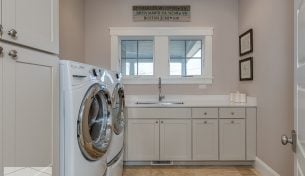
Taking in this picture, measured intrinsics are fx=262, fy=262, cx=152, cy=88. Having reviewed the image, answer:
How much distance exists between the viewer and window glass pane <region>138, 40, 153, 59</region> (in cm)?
420

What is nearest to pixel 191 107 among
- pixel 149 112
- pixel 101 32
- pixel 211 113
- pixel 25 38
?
pixel 211 113

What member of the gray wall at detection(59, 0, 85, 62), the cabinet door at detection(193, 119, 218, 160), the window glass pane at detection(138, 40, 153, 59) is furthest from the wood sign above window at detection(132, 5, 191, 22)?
the cabinet door at detection(193, 119, 218, 160)

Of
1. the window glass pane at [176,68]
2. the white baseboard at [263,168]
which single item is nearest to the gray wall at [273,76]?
the white baseboard at [263,168]

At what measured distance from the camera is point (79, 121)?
171 centimetres

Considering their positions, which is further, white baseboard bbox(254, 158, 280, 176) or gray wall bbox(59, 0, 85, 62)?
gray wall bbox(59, 0, 85, 62)

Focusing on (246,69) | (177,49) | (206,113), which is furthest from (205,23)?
(206,113)

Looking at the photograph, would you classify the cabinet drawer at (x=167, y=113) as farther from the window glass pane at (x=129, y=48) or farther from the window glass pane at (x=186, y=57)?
the window glass pane at (x=129, y=48)

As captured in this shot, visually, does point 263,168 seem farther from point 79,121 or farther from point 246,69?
point 79,121

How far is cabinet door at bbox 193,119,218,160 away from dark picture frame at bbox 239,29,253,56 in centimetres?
109

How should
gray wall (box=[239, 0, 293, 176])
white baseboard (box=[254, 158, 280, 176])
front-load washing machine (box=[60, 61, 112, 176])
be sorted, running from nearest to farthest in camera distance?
1. front-load washing machine (box=[60, 61, 112, 176])
2. gray wall (box=[239, 0, 293, 176])
3. white baseboard (box=[254, 158, 280, 176])

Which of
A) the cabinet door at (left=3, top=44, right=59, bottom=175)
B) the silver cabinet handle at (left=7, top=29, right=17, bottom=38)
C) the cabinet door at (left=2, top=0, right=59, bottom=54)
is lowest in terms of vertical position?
the cabinet door at (left=3, top=44, right=59, bottom=175)

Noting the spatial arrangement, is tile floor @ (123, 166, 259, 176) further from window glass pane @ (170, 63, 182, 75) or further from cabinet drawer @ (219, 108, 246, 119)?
window glass pane @ (170, 63, 182, 75)

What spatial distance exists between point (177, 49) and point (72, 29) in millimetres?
1652

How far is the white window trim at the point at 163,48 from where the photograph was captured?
160 inches
